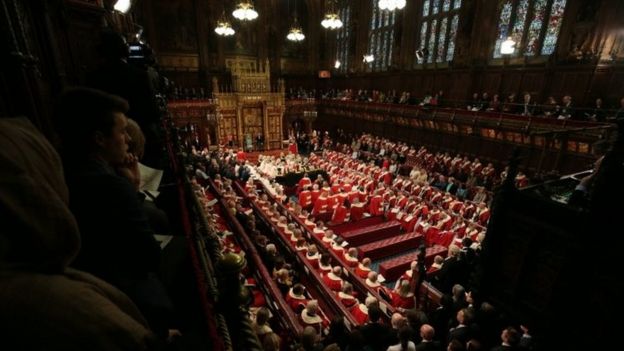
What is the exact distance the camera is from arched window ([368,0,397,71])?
20.5 metres

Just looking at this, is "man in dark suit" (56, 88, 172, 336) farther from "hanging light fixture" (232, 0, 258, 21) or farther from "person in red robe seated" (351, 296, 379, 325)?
"hanging light fixture" (232, 0, 258, 21)

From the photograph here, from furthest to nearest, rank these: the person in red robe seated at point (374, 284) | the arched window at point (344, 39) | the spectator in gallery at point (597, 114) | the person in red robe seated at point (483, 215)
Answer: the arched window at point (344, 39) → the spectator in gallery at point (597, 114) → the person in red robe seated at point (483, 215) → the person in red robe seated at point (374, 284)

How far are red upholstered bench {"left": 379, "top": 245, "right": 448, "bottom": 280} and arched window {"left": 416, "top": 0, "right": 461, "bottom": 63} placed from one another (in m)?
12.2

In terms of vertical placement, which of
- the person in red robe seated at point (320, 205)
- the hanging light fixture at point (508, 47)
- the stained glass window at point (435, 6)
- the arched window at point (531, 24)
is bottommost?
the person in red robe seated at point (320, 205)

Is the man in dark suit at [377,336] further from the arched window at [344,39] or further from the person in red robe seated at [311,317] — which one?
the arched window at [344,39]

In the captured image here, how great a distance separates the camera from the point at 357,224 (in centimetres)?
1130

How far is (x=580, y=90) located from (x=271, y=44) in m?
20.7

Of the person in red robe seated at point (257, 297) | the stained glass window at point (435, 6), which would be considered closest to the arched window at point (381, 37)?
the stained glass window at point (435, 6)

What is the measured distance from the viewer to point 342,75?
2528 centimetres

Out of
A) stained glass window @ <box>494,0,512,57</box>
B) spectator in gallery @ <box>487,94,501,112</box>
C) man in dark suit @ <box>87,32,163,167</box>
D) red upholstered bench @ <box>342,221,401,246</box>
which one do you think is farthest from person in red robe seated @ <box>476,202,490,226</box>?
man in dark suit @ <box>87,32,163,167</box>

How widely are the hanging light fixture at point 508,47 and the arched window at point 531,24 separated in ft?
0.74

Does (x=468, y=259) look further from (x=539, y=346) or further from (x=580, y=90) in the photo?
(x=580, y=90)

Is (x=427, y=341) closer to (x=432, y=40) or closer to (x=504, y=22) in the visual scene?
(x=504, y=22)

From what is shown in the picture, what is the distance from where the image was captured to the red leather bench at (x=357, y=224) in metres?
11.0
